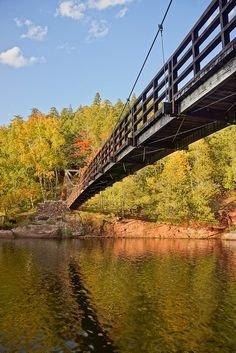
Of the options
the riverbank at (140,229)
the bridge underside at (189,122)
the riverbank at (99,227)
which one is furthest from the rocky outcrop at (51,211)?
the bridge underside at (189,122)

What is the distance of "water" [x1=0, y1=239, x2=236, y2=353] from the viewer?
15.0 m

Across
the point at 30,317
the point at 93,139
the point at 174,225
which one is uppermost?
the point at 93,139

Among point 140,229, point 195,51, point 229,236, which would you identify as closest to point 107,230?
point 140,229

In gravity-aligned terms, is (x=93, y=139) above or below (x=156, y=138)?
above

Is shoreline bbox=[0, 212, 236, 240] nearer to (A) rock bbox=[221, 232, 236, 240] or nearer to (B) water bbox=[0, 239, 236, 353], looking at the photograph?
(A) rock bbox=[221, 232, 236, 240]

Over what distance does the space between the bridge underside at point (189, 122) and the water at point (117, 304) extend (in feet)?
25.0

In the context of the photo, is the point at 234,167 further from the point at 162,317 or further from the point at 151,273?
the point at 162,317

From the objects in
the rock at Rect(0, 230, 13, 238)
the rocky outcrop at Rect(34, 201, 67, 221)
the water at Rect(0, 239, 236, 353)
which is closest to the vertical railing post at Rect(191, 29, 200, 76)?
the water at Rect(0, 239, 236, 353)

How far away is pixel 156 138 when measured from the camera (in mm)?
16344

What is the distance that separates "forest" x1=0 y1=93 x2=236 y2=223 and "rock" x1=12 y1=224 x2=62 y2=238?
4636 millimetres

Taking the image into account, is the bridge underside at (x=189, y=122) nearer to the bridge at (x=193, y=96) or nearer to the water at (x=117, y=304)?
the bridge at (x=193, y=96)

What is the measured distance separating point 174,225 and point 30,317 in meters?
42.1

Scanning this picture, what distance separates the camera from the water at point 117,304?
15016 mm

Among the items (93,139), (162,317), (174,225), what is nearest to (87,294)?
(162,317)
